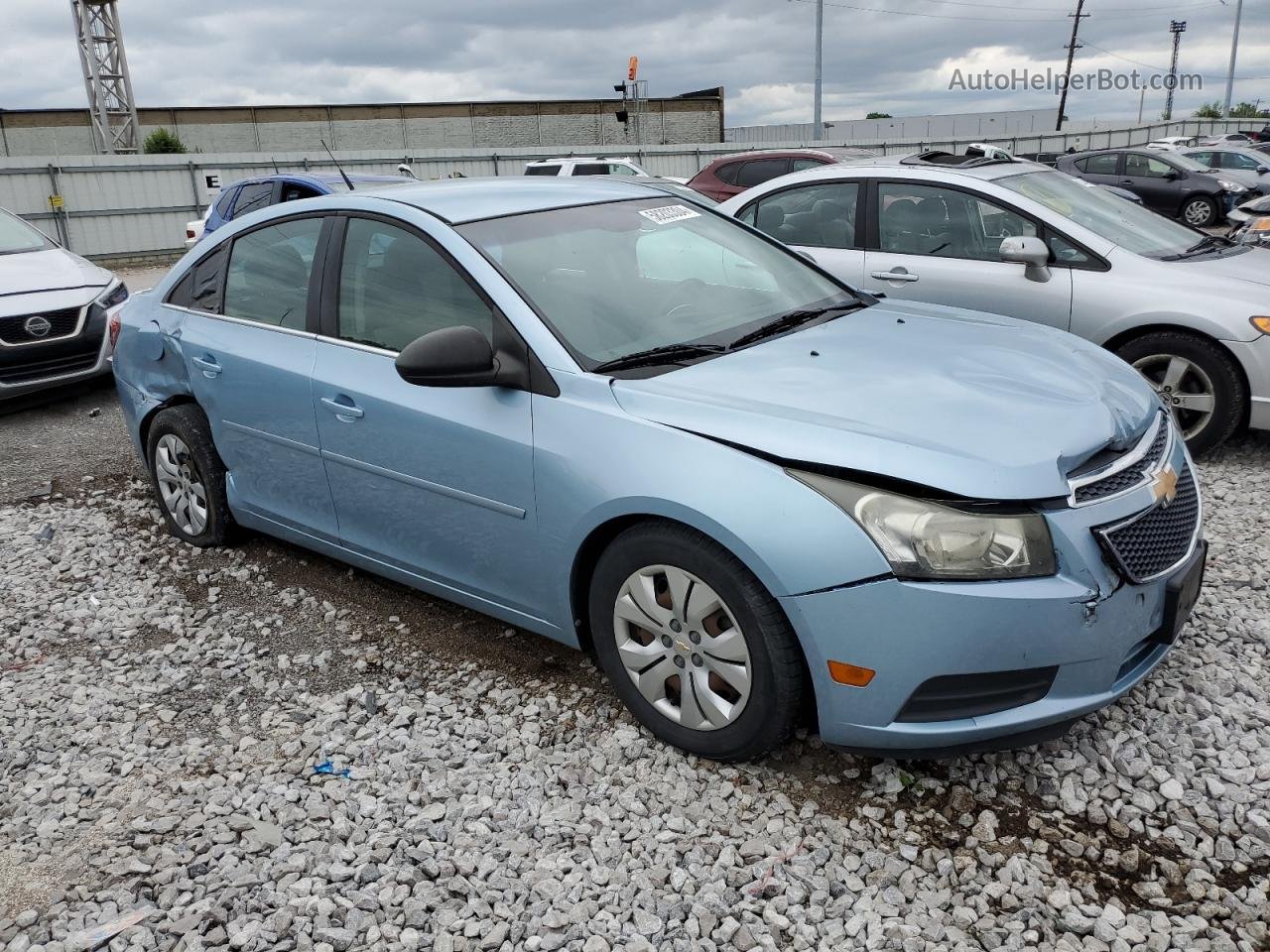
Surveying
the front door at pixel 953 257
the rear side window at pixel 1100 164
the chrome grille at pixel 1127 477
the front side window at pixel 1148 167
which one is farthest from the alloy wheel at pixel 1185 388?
the front side window at pixel 1148 167

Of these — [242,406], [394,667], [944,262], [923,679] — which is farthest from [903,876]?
[944,262]

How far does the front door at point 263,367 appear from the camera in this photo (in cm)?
401

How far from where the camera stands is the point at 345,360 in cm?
379

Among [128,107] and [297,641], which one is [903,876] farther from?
[128,107]

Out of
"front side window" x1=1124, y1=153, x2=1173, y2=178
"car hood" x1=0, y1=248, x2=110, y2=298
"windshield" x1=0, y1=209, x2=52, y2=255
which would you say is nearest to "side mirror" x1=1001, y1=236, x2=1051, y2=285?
"car hood" x1=0, y1=248, x2=110, y2=298

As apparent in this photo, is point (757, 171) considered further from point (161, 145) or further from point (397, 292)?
point (161, 145)

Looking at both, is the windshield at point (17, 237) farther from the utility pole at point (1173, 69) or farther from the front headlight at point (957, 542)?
the utility pole at point (1173, 69)

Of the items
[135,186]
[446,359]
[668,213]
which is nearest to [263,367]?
[446,359]

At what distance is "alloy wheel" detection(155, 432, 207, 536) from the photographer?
189 inches

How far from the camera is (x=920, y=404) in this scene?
2908 mm

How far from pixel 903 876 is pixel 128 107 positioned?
38.6 meters

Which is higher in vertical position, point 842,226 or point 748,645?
point 842,226

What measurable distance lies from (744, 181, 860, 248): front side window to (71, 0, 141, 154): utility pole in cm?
3396

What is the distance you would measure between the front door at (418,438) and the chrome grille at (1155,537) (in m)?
1.68
